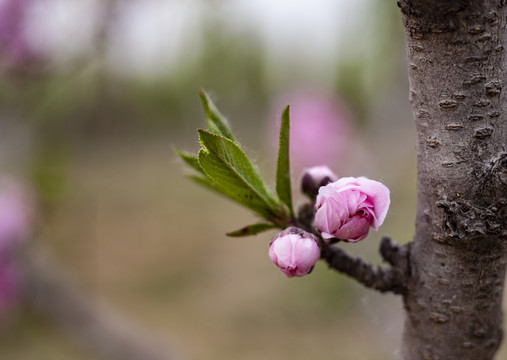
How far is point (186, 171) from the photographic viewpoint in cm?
62

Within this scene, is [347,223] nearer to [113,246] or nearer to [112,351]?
[112,351]

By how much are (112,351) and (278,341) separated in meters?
1.35

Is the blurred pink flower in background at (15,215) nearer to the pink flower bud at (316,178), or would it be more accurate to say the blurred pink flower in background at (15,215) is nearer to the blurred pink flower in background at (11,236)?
the blurred pink flower in background at (11,236)

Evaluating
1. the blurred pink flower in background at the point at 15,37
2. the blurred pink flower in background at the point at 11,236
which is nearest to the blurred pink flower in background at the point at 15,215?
the blurred pink flower in background at the point at 11,236

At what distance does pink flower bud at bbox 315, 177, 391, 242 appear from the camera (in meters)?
0.39

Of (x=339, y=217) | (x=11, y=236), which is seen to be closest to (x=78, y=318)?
(x=11, y=236)

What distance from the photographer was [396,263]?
474 mm

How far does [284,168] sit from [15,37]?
5.65 feet

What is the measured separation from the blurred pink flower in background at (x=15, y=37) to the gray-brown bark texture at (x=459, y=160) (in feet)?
5.68

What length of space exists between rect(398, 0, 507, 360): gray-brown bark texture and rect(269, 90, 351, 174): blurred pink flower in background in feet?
4.72

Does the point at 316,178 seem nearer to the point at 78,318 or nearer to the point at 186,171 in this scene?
the point at 186,171

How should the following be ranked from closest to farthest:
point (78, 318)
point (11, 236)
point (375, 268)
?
point (375, 268) < point (11, 236) < point (78, 318)

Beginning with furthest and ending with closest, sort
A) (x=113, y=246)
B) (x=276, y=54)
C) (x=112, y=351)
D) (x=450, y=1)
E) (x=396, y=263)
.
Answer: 1. (x=276, y=54)
2. (x=113, y=246)
3. (x=112, y=351)
4. (x=396, y=263)
5. (x=450, y=1)

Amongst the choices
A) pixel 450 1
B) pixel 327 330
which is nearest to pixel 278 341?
pixel 327 330
